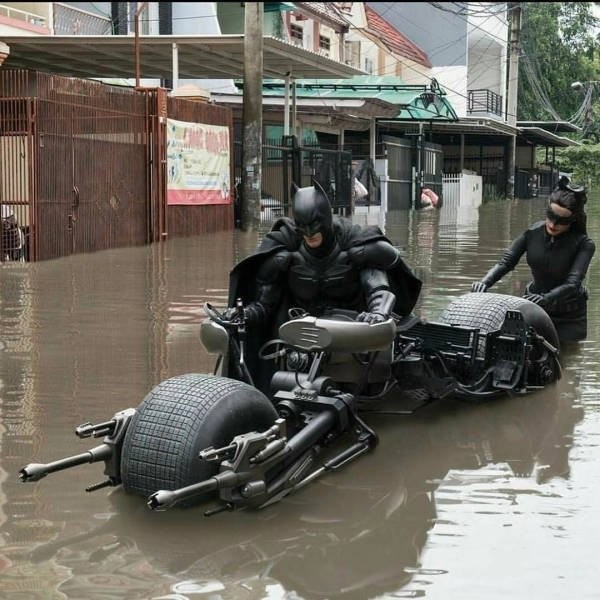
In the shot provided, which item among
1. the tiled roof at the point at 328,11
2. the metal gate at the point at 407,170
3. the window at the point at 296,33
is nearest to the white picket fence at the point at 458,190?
the metal gate at the point at 407,170

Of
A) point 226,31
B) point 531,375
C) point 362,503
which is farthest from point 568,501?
point 226,31

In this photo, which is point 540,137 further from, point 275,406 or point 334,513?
point 334,513

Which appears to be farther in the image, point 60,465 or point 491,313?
point 491,313

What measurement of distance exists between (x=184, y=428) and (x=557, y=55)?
69654 millimetres

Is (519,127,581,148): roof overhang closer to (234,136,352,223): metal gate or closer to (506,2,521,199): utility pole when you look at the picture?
(506,2,521,199): utility pole

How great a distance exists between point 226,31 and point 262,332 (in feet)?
99.9

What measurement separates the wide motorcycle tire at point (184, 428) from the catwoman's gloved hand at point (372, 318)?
703mm

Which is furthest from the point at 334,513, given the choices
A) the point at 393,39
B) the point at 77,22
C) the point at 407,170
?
the point at 393,39

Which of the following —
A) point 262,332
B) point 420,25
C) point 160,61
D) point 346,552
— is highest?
point 420,25

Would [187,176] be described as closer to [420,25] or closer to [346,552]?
[346,552]

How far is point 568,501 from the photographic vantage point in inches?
190

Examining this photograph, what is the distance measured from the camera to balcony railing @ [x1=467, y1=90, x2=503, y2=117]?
1893 inches

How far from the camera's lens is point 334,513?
464 centimetres

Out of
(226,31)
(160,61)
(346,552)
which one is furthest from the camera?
(226,31)
